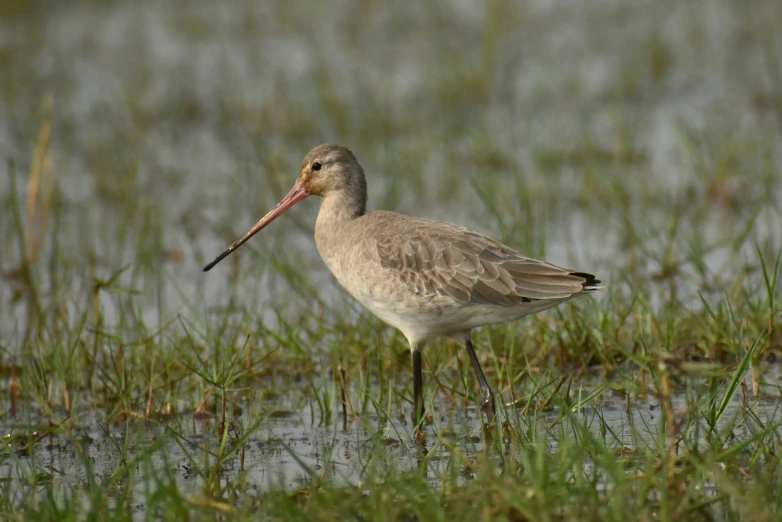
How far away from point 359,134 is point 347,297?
3907 mm

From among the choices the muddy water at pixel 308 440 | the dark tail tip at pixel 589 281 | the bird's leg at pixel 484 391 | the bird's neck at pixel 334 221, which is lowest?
the muddy water at pixel 308 440

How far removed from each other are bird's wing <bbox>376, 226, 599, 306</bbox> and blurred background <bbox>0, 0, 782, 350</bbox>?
991mm

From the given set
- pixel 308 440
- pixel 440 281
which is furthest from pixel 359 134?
pixel 308 440

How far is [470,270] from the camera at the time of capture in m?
5.61

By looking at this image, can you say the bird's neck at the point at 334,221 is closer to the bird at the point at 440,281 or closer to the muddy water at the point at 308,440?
the bird at the point at 440,281

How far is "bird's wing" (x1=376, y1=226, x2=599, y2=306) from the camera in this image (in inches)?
216

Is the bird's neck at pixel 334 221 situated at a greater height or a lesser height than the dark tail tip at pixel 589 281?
greater

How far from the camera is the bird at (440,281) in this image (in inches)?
217

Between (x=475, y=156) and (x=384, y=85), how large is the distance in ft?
7.32

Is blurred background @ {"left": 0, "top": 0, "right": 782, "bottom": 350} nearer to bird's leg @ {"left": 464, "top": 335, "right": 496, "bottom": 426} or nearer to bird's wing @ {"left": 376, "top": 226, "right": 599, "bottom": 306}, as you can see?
bird's wing @ {"left": 376, "top": 226, "right": 599, "bottom": 306}

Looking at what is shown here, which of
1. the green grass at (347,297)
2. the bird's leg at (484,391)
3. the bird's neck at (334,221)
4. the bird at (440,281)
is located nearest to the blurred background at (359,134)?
the green grass at (347,297)

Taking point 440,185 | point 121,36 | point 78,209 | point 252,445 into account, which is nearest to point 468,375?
point 252,445

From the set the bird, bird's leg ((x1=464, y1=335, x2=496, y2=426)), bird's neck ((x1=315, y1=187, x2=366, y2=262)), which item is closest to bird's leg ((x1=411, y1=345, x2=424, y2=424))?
the bird

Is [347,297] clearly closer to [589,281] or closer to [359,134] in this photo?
[589,281]
